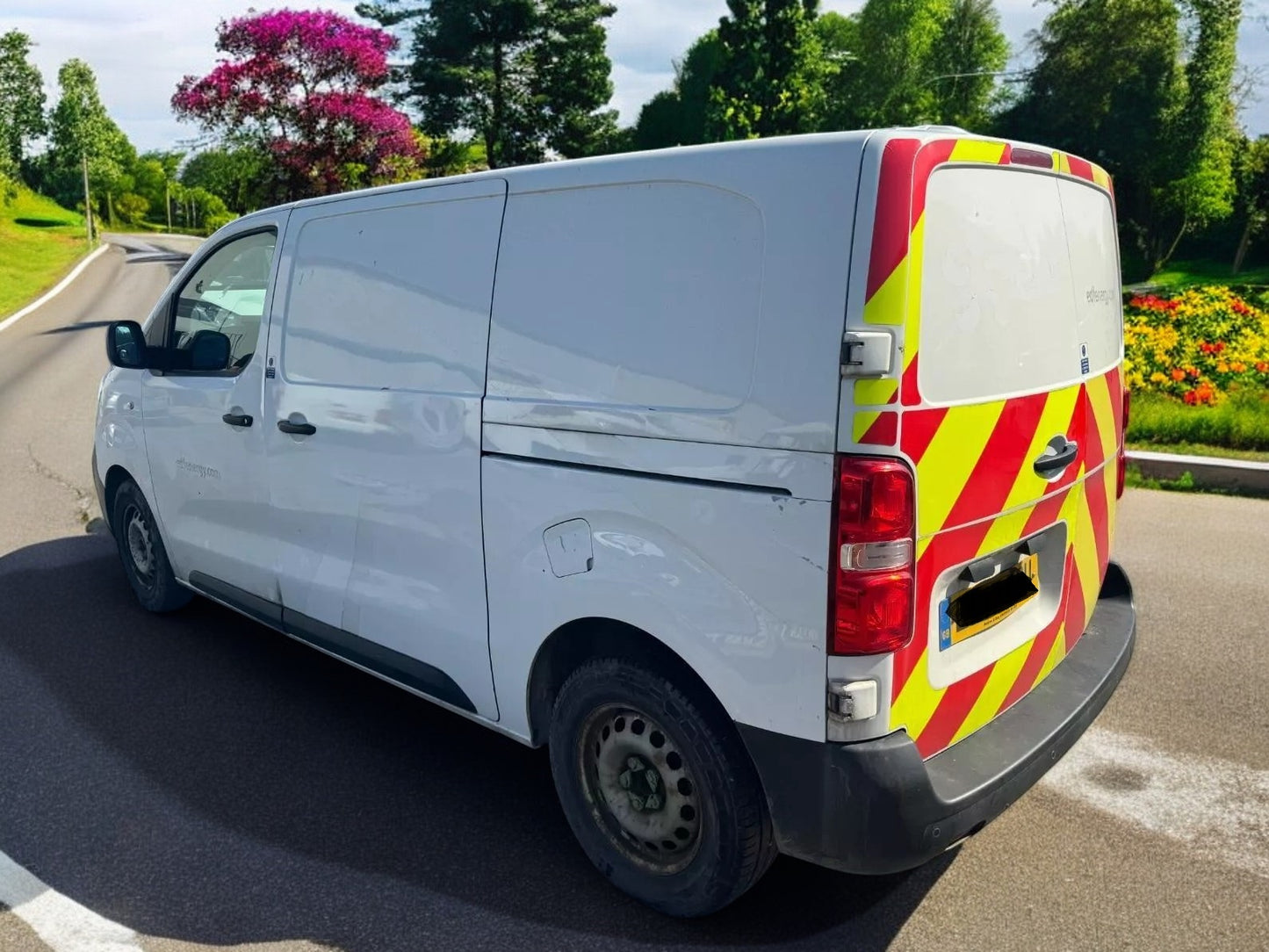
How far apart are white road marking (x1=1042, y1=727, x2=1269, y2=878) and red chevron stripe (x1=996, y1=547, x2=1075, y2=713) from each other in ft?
1.82

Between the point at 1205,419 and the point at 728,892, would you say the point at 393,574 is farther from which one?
the point at 1205,419

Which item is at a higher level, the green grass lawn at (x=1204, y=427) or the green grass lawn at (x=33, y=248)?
the green grass lawn at (x=33, y=248)

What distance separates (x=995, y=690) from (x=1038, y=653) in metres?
0.31

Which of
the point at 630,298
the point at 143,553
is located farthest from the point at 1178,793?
the point at 143,553

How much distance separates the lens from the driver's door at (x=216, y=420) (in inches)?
175

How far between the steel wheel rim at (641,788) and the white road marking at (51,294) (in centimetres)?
2476

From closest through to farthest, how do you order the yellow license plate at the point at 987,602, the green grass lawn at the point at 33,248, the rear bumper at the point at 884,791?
the rear bumper at the point at 884,791 < the yellow license plate at the point at 987,602 < the green grass lawn at the point at 33,248

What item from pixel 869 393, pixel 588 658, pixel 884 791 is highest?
pixel 869 393

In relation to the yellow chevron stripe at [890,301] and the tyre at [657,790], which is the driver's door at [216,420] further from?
the yellow chevron stripe at [890,301]

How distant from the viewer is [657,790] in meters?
3.04

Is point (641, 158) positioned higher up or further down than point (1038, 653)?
higher up

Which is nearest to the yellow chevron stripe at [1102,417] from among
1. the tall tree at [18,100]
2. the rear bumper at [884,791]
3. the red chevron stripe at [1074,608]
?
the red chevron stripe at [1074,608]

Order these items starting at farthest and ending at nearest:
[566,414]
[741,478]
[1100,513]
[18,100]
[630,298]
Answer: [18,100] → [1100,513] → [566,414] → [630,298] → [741,478]

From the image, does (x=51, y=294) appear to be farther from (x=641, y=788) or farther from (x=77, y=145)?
(x=77, y=145)
